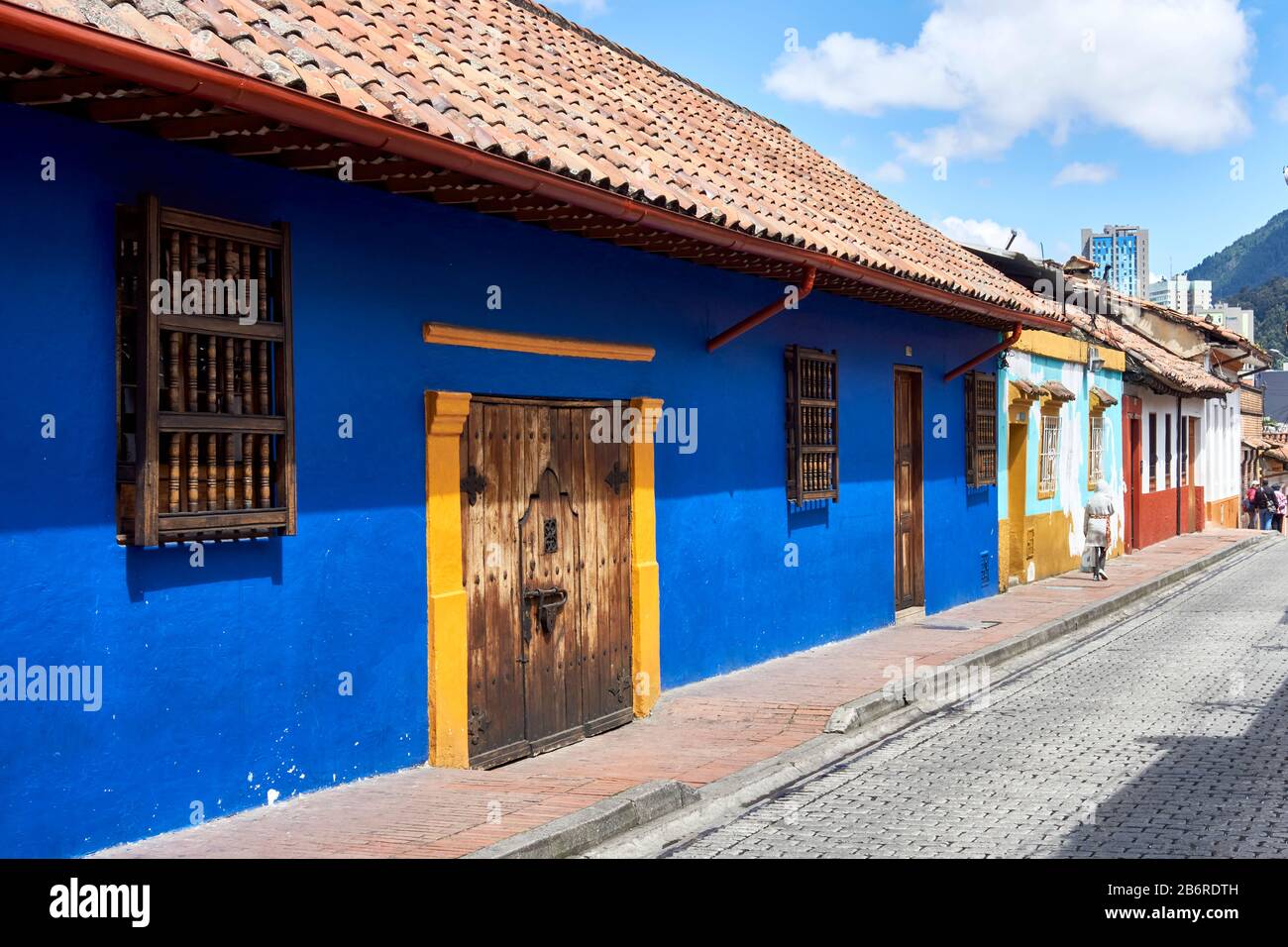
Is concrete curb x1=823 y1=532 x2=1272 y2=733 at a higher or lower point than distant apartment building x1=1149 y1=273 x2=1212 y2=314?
lower

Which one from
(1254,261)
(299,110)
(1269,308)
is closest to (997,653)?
(299,110)

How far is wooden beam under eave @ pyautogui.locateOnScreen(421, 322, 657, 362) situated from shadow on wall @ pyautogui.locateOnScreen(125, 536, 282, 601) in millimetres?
1557

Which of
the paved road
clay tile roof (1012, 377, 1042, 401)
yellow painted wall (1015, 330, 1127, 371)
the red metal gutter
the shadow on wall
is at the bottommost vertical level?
the paved road

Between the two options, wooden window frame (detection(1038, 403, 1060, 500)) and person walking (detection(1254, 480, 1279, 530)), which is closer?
wooden window frame (detection(1038, 403, 1060, 500))

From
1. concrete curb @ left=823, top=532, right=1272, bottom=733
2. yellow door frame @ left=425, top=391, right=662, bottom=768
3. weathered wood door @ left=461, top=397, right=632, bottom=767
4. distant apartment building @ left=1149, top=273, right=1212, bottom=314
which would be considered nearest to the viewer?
yellow door frame @ left=425, top=391, right=662, bottom=768

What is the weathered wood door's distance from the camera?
7.38 m

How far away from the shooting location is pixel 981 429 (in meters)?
15.3

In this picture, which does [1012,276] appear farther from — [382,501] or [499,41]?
[382,501]

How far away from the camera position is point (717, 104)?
13.6m

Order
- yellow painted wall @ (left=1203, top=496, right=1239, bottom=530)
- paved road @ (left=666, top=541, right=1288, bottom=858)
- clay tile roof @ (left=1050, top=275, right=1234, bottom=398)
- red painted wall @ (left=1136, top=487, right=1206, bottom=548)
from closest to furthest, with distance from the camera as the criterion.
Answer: paved road @ (left=666, top=541, right=1288, bottom=858) → clay tile roof @ (left=1050, top=275, right=1234, bottom=398) → red painted wall @ (left=1136, top=487, right=1206, bottom=548) → yellow painted wall @ (left=1203, top=496, right=1239, bottom=530)

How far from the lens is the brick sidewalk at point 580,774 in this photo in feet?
18.0

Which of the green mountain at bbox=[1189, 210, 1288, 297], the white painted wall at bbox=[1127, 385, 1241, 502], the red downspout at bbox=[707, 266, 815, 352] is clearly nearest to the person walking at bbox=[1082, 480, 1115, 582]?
the white painted wall at bbox=[1127, 385, 1241, 502]

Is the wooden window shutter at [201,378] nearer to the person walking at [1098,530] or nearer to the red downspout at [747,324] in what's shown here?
the red downspout at [747,324]

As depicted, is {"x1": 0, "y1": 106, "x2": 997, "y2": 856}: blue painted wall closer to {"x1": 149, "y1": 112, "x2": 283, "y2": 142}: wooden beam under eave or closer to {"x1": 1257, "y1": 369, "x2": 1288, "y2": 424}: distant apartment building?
{"x1": 149, "y1": 112, "x2": 283, "y2": 142}: wooden beam under eave
